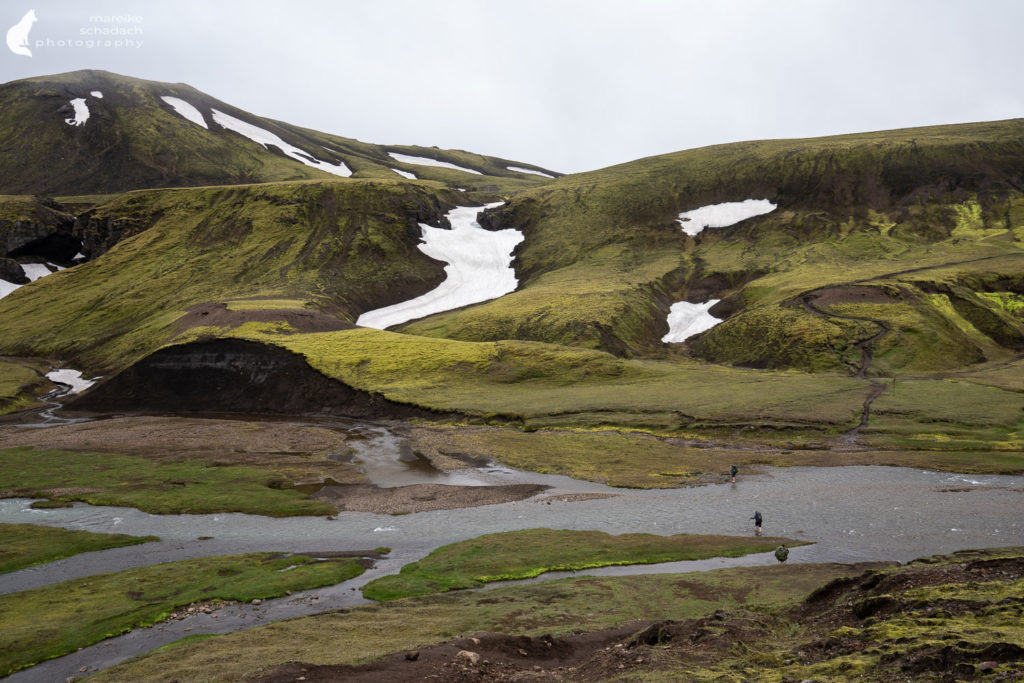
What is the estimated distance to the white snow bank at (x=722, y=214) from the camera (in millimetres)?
157750

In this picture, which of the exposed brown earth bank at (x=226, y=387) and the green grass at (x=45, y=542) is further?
the exposed brown earth bank at (x=226, y=387)

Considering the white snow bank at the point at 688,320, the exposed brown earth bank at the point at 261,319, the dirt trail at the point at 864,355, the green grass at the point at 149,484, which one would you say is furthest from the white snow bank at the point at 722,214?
the green grass at the point at 149,484

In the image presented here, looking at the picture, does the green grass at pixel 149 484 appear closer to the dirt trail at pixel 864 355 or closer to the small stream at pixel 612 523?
the small stream at pixel 612 523

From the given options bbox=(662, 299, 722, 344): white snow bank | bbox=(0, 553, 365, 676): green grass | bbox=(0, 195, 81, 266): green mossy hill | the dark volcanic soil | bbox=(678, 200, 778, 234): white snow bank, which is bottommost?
bbox=(0, 553, 365, 676): green grass

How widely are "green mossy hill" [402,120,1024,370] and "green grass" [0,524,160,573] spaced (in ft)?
250

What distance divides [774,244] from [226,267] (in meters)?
128

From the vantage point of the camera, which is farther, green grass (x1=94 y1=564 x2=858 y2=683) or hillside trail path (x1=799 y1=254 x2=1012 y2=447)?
hillside trail path (x1=799 y1=254 x2=1012 y2=447)

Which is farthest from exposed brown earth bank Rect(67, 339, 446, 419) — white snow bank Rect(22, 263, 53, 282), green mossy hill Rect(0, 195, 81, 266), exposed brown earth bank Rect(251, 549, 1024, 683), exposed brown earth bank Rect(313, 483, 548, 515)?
green mossy hill Rect(0, 195, 81, 266)

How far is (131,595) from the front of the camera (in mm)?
28266

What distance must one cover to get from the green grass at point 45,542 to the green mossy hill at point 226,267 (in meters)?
67.9

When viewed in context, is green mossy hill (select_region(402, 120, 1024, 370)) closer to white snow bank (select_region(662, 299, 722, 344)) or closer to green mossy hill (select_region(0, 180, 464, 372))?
white snow bank (select_region(662, 299, 722, 344))

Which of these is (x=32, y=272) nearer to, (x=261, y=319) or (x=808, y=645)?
(x=261, y=319)

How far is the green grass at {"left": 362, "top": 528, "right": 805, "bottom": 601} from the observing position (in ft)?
97.6

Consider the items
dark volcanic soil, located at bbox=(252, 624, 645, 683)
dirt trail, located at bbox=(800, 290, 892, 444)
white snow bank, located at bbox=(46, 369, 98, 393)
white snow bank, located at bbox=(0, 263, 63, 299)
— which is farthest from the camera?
white snow bank, located at bbox=(0, 263, 63, 299)
